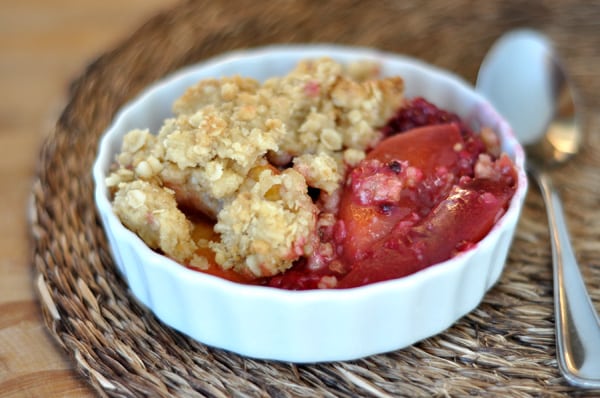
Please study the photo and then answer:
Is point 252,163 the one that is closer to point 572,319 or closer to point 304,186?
point 304,186

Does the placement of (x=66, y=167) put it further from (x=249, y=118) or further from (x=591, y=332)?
(x=591, y=332)

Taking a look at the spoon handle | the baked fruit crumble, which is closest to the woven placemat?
the spoon handle

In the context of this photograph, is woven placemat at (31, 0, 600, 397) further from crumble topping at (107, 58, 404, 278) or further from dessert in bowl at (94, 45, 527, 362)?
crumble topping at (107, 58, 404, 278)

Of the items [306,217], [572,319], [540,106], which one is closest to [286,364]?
[306,217]

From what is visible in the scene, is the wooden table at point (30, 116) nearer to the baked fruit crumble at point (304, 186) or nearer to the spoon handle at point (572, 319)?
the baked fruit crumble at point (304, 186)

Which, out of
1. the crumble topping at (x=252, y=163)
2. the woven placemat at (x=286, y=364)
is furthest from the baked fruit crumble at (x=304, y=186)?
the woven placemat at (x=286, y=364)

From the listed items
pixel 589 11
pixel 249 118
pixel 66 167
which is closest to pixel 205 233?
pixel 249 118
